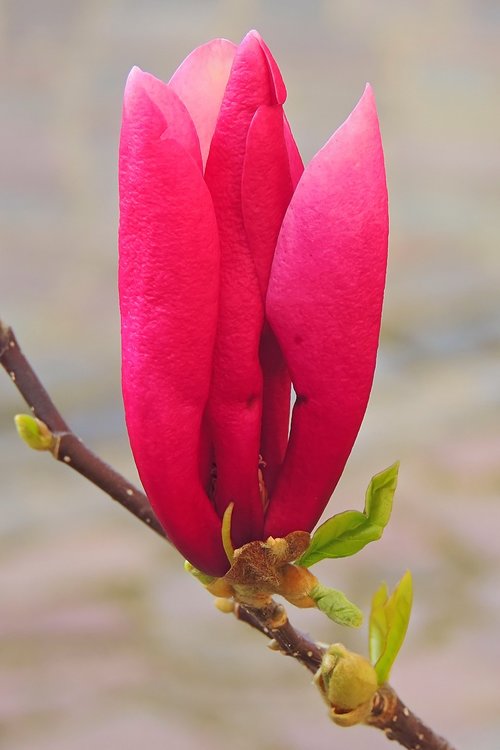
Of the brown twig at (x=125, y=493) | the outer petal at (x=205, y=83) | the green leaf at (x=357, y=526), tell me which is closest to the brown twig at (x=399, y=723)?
the brown twig at (x=125, y=493)

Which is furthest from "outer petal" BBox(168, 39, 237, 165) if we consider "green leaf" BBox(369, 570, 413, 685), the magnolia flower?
"green leaf" BBox(369, 570, 413, 685)

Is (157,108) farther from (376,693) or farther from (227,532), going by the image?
(376,693)

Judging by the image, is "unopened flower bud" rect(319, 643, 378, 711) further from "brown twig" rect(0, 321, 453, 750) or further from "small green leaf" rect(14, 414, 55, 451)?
"small green leaf" rect(14, 414, 55, 451)

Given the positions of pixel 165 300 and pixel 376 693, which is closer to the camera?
pixel 165 300

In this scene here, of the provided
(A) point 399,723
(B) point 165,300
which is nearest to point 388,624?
(A) point 399,723

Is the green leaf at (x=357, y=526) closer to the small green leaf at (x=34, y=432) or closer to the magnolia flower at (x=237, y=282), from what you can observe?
the magnolia flower at (x=237, y=282)

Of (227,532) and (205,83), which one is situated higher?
(205,83)

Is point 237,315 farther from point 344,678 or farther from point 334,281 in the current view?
point 344,678
